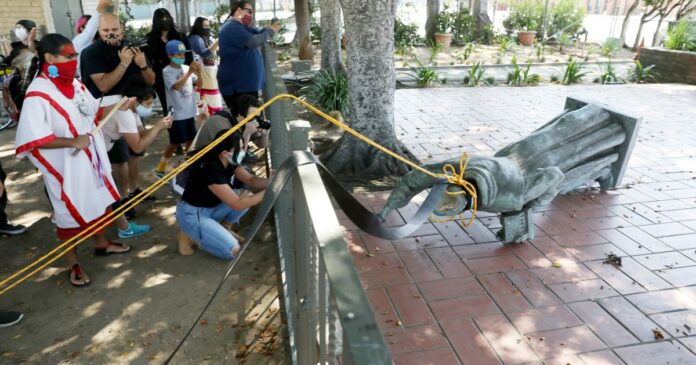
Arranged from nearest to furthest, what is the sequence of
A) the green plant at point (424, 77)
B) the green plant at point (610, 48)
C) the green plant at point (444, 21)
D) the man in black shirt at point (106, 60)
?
the man in black shirt at point (106, 60)
the green plant at point (424, 77)
the green plant at point (610, 48)
the green plant at point (444, 21)

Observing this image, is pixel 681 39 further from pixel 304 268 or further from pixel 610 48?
pixel 304 268

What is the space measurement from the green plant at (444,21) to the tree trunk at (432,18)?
0.10 m

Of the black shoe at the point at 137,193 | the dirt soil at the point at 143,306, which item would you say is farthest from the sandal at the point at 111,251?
the black shoe at the point at 137,193

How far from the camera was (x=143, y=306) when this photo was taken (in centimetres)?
363

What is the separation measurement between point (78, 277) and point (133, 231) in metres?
0.82

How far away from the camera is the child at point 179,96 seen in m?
5.42

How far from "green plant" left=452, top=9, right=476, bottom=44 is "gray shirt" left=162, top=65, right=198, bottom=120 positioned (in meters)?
13.1

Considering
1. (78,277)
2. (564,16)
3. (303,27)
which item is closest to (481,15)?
(564,16)

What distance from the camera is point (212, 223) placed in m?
4.12

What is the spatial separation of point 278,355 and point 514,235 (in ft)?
7.23

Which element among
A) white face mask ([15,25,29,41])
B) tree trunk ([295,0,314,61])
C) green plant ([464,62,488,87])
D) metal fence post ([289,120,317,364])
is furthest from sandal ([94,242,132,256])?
tree trunk ([295,0,314,61])

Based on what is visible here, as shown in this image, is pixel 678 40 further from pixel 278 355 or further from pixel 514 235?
pixel 278 355

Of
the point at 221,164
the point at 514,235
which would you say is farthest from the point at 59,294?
the point at 514,235

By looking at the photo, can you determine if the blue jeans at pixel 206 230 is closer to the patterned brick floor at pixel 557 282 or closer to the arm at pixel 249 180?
the arm at pixel 249 180
